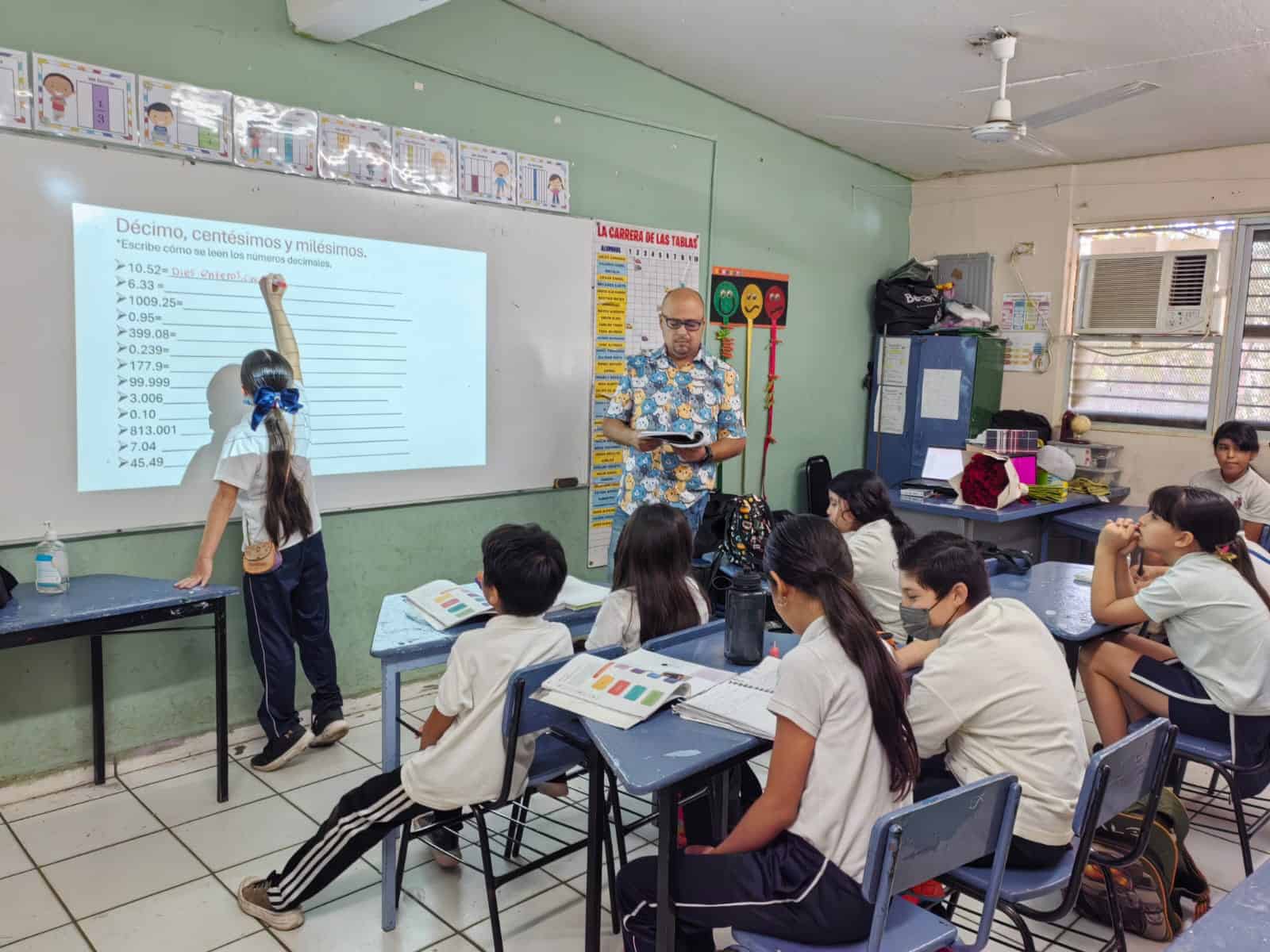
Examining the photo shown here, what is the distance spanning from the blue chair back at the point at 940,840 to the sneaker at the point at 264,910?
57.4 inches

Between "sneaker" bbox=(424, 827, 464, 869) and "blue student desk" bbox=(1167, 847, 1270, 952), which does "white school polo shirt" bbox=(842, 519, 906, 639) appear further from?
"blue student desk" bbox=(1167, 847, 1270, 952)

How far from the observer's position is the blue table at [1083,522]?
187 inches

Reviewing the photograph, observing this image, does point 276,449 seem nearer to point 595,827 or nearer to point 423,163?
point 423,163

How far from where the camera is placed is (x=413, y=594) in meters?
2.44

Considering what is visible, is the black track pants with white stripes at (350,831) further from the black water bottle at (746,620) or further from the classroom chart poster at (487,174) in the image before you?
the classroom chart poster at (487,174)

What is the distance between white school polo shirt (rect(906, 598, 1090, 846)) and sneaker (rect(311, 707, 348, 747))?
219cm

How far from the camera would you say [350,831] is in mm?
2029

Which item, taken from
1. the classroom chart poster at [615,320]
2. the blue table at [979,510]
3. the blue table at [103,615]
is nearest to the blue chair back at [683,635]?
the blue table at [103,615]

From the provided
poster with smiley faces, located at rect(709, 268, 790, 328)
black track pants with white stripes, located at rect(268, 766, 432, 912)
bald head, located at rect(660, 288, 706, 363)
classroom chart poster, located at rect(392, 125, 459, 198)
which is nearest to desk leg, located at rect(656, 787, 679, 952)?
black track pants with white stripes, located at rect(268, 766, 432, 912)

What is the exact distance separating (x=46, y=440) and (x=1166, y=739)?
120 inches

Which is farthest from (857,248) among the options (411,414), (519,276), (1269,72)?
(411,414)

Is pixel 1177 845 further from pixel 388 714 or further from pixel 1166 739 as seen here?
pixel 388 714

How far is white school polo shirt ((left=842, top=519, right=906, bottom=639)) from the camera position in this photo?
9.28ft

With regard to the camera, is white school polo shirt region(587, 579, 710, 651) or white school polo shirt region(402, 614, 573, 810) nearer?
white school polo shirt region(402, 614, 573, 810)
